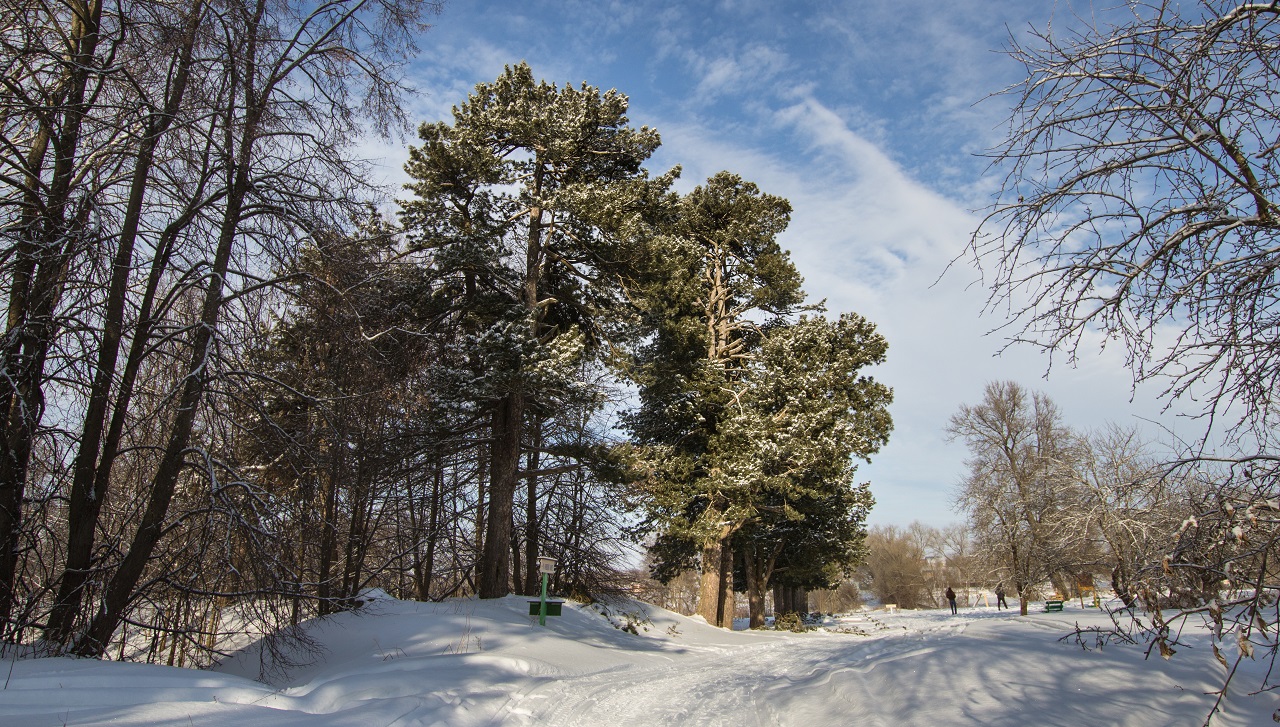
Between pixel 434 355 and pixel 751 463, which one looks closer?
pixel 434 355

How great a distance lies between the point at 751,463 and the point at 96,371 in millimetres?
14188

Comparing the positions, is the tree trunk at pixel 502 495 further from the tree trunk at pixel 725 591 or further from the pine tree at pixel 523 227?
the tree trunk at pixel 725 591

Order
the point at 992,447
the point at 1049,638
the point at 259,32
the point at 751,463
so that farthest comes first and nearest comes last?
the point at 992,447 < the point at 751,463 < the point at 259,32 < the point at 1049,638

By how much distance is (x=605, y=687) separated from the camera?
8.06 meters

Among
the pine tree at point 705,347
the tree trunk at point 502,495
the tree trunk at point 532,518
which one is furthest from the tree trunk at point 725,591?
the tree trunk at point 502,495

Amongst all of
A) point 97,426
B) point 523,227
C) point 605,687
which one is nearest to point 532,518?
point 523,227

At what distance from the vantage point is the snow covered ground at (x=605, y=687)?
4.72 meters

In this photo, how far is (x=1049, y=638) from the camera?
22.5ft

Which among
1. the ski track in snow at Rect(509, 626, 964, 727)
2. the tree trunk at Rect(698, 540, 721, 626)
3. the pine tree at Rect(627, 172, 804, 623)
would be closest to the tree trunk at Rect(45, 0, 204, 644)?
the ski track in snow at Rect(509, 626, 964, 727)

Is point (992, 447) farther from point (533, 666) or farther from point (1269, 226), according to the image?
point (1269, 226)

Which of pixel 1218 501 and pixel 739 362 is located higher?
pixel 739 362

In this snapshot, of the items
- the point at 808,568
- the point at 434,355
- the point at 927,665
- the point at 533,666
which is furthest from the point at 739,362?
the point at 927,665

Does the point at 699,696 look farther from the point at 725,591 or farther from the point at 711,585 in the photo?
the point at 725,591

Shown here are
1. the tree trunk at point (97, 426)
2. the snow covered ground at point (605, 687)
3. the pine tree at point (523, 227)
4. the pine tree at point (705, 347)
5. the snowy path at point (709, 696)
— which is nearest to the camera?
the snow covered ground at point (605, 687)
